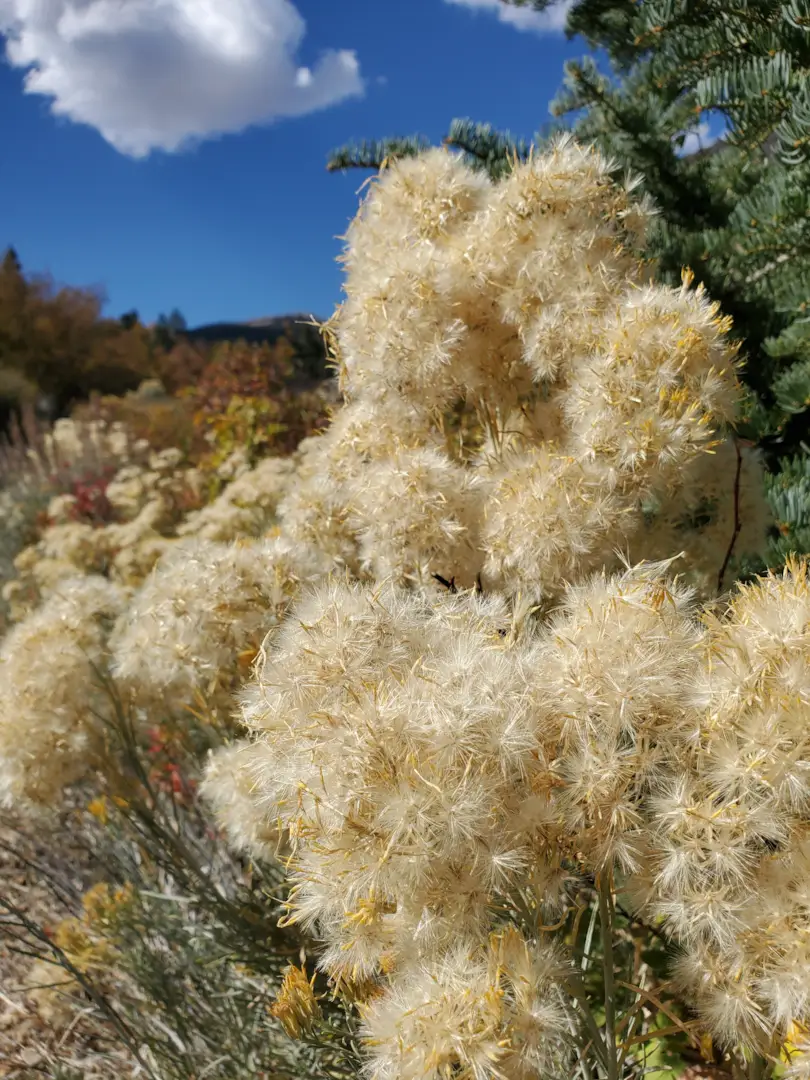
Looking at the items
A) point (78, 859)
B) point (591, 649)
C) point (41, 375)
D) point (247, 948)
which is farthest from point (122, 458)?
point (41, 375)

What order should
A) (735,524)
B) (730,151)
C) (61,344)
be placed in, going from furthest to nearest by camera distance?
(61,344), (730,151), (735,524)

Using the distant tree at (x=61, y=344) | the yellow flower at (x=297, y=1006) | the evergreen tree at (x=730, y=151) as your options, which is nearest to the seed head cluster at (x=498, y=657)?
the yellow flower at (x=297, y=1006)

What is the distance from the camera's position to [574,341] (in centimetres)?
164

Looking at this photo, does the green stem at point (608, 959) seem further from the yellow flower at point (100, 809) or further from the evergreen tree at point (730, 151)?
the yellow flower at point (100, 809)

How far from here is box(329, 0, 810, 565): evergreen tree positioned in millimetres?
1903

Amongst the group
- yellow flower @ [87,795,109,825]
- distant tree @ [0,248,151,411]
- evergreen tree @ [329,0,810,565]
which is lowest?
yellow flower @ [87,795,109,825]

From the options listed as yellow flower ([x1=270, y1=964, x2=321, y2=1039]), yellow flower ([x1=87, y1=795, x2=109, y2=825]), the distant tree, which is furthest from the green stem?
the distant tree

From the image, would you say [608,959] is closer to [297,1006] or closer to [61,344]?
[297,1006]

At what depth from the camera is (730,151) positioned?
3.24 m

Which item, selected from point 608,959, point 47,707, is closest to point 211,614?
point 47,707

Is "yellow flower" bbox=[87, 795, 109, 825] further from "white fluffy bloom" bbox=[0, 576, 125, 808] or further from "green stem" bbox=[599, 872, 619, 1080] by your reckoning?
"green stem" bbox=[599, 872, 619, 1080]

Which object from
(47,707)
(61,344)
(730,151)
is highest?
(61,344)

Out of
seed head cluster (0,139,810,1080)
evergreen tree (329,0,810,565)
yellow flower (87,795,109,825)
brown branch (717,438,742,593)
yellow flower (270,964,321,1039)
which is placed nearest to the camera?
seed head cluster (0,139,810,1080)

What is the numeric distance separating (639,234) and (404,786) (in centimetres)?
147
